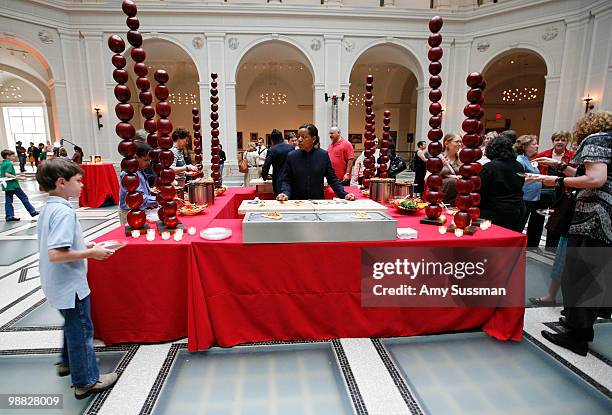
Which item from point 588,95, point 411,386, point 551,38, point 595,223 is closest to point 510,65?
point 551,38

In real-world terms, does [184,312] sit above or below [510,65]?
below

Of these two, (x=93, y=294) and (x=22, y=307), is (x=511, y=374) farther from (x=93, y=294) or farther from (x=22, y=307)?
(x=22, y=307)

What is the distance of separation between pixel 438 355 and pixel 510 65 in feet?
75.2

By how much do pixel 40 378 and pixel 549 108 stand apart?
15.9 metres

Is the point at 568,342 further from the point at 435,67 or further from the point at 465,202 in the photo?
the point at 435,67

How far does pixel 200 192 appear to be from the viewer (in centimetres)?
385

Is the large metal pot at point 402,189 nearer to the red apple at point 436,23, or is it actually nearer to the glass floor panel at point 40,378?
the red apple at point 436,23

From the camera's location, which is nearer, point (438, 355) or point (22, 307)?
point (438, 355)

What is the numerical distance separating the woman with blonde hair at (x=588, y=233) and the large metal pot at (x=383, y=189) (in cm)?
173

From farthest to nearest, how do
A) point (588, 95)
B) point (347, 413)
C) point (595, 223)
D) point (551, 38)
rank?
point (551, 38)
point (588, 95)
point (595, 223)
point (347, 413)

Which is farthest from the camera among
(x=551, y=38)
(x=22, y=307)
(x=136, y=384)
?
(x=551, y=38)

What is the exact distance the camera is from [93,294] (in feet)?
8.14

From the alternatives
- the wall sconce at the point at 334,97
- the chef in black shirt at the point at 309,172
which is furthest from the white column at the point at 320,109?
the chef in black shirt at the point at 309,172

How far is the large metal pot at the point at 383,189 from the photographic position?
4074 mm
